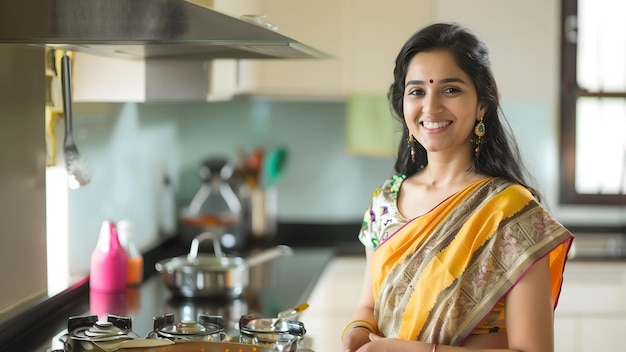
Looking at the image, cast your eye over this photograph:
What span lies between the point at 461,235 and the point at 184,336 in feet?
1.97

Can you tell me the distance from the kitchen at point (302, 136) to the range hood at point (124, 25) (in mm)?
374

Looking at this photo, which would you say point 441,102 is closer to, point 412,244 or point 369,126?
point 412,244

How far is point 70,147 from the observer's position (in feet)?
8.06

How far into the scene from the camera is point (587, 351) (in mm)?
3410

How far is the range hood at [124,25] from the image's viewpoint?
5.41 ft

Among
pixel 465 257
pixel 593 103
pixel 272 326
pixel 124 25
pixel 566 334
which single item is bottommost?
pixel 566 334

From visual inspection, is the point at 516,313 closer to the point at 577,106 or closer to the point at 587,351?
the point at 587,351

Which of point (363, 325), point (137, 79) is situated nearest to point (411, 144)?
point (363, 325)

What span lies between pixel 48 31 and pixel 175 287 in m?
1.21

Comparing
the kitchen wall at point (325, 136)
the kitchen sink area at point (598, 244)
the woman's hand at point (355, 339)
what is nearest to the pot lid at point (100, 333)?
the woman's hand at point (355, 339)

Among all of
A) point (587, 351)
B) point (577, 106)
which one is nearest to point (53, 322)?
point (587, 351)

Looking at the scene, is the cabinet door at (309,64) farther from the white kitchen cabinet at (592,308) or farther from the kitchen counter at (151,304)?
the white kitchen cabinet at (592,308)

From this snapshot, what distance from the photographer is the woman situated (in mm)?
1800

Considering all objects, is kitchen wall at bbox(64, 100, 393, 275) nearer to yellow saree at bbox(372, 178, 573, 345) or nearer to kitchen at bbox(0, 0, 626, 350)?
kitchen at bbox(0, 0, 626, 350)
